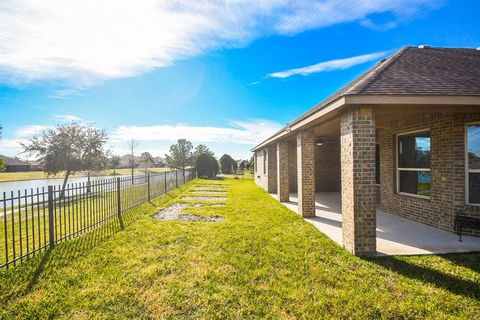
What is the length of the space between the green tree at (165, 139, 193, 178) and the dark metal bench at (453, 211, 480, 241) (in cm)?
4466

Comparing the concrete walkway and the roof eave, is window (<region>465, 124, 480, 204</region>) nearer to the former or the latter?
the concrete walkway

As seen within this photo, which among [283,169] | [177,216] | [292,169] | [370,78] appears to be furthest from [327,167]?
[370,78]

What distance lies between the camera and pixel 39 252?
4922mm

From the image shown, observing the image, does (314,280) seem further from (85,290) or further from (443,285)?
(85,290)

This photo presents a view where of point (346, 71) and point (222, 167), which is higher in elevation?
point (346, 71)

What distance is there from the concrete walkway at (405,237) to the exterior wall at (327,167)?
6.77 meters

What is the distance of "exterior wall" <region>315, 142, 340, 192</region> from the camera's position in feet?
48.6

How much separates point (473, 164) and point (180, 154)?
4516cm

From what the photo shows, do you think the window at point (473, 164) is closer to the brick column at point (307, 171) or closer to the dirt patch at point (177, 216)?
the brick column at point (307, 171)

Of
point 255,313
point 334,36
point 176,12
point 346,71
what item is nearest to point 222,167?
point 346,71

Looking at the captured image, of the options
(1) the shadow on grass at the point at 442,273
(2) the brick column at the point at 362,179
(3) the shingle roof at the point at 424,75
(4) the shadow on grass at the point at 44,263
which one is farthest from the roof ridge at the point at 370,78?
(4) the shadow on grass at the point at 44,263

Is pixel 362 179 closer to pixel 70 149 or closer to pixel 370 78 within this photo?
pixel 370 78

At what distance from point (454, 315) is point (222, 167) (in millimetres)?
40001

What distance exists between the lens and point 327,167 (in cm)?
1489
